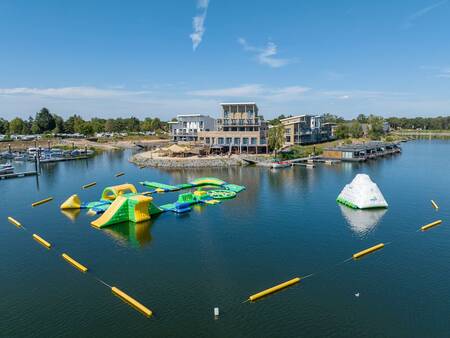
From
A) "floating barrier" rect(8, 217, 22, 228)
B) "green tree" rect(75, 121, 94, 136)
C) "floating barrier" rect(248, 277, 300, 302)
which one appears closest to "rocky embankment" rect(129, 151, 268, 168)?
"floating barrier" rect(8, 217, 22, 228)

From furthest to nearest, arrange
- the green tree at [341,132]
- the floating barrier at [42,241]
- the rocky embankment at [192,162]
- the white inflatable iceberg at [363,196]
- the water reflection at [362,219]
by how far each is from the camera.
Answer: the green tree at [341,132], the rocky embankment at [192,162], the white inflatable iceberg at [363,196], the water reflection at [362,219], the floating barrier at [42,241]

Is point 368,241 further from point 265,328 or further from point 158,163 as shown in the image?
point 158,163

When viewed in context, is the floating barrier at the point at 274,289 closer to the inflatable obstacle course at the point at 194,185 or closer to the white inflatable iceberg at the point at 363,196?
the white inflatable iceberg at the point at 363,196

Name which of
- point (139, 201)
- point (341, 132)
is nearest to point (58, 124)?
point (341, 132)

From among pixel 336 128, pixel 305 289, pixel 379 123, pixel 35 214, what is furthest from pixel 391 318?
pixel 379 123

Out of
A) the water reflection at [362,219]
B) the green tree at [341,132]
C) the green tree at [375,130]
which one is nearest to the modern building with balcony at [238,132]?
the water reflection at [362,219]

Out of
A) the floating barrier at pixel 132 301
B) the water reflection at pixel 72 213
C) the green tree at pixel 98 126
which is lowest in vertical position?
the floating barrier at pixel 132 301

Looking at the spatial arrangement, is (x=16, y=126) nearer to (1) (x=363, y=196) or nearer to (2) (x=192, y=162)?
(2) (x=192, y=162)
